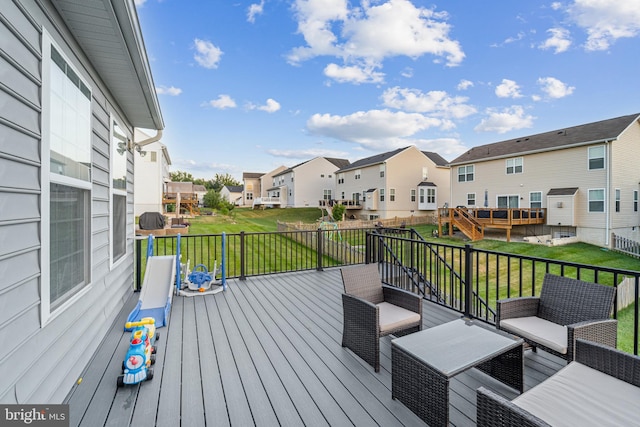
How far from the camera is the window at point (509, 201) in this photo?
1662cm

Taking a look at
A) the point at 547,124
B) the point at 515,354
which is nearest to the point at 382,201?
the point at 547,124

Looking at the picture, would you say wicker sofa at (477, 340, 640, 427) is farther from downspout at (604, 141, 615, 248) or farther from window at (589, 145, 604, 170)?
window at (589, 145, 604, 170)

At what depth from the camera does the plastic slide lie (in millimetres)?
3471

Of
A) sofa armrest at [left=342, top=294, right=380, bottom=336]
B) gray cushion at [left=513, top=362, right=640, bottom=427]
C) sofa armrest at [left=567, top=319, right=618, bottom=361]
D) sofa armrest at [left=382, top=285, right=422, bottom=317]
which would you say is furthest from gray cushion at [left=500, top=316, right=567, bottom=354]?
sofa armrest at [left=342, top=294, right=380, bottom=336]

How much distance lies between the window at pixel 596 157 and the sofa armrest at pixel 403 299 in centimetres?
1665

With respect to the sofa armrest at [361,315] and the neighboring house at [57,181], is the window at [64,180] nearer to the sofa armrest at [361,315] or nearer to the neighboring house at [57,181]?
the neighboring house at [57,181]

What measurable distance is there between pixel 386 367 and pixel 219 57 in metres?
11.6

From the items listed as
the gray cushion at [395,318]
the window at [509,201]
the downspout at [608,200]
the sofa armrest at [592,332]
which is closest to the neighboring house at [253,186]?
the window at [509,201]

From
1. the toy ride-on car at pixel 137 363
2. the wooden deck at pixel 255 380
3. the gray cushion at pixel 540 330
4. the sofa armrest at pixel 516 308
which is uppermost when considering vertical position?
the sofa armrest at pixel 516 308

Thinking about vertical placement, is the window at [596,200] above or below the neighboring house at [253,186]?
below

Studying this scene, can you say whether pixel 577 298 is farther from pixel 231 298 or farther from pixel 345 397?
pixel 231 298

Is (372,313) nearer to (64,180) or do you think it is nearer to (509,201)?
(64,180)

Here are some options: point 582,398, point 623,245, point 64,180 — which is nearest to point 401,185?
point 623,245

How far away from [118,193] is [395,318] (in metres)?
4.04
